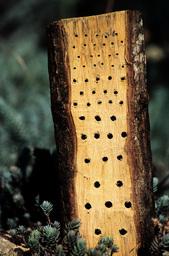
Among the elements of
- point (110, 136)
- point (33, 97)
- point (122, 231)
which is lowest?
point (122, 231)

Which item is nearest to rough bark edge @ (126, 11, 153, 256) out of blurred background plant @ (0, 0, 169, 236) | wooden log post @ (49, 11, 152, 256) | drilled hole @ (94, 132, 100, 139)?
wooden log post @ (49, 11, 152, 256)

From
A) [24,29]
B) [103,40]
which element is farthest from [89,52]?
[24,29]

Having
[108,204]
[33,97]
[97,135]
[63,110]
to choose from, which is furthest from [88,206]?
[33,97]

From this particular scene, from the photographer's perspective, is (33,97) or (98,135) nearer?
(98,135)

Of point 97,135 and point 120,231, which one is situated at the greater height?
point 97,135

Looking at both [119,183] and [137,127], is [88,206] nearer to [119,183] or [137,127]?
[119,183]

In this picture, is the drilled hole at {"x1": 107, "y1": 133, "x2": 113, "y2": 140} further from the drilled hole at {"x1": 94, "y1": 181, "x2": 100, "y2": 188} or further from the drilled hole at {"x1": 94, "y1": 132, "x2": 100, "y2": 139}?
the drilled hole at {"x1": 94, "y1": 181, "x2": 100, "y2": 188}

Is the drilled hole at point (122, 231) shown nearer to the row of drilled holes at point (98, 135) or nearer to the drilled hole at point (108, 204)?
the drilled hole at point (108, 204)
